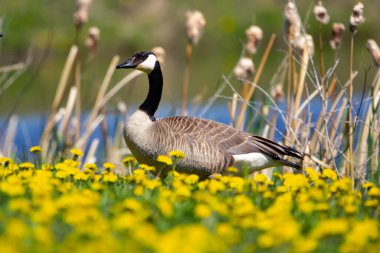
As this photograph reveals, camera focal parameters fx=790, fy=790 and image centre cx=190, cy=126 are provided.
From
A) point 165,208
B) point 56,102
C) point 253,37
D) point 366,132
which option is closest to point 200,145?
point 366,132

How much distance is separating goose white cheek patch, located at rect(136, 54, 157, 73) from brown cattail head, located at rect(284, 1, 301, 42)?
108 cm

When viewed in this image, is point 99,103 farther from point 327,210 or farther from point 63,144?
point 327,210

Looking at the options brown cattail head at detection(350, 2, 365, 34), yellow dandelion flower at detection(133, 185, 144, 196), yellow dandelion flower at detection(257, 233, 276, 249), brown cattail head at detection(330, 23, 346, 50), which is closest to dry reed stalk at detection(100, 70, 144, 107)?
brown cattail head at detection(330, 23, 346, 50)

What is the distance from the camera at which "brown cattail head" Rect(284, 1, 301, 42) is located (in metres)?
6.02

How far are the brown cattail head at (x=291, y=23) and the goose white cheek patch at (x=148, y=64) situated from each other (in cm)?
108

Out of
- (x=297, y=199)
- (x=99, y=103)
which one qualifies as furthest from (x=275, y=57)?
(x=297, y=199)

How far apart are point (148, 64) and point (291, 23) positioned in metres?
1.16

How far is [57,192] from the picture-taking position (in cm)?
403

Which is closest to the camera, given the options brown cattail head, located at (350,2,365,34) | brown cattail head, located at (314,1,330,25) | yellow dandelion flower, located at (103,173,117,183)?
yellow dandelion flower, located at (103,173,117,183)

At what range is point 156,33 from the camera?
25.3m

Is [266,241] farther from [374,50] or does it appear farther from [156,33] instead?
[156,33]

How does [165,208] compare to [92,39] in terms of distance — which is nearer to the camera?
[165,208]

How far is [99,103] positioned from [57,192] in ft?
9.03

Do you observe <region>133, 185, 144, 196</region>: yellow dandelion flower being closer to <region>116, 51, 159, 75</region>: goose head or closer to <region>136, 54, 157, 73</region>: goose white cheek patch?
<region>116, 51, 159, 75</region>: goose head
